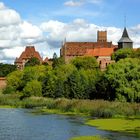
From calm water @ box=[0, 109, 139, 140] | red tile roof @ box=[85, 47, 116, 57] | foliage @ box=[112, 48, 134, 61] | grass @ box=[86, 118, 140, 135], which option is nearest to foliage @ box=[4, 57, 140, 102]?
grass @ box=[86, 118, 140, 135]

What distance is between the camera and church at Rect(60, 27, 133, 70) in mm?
152750

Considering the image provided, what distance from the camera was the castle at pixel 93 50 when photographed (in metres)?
152

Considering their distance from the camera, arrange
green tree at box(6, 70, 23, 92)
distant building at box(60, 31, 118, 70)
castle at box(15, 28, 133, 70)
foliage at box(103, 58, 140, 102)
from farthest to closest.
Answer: distant building at box(60, 31, 118, 70) → castle at box(15, 28, 133, 70) → green tree at box(6, 70, 23, 92) → foliage at box(103, 58, 140, 102)

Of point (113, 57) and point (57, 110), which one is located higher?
point (113, 57)

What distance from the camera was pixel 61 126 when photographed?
52094mm

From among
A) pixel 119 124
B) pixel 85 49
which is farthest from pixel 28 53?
pixel 119 124

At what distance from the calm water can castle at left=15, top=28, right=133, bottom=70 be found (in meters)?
73.6

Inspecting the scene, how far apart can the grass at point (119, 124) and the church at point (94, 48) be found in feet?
305

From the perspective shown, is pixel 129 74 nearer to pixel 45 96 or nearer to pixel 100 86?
pixel 100 86

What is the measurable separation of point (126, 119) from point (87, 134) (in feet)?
45.3

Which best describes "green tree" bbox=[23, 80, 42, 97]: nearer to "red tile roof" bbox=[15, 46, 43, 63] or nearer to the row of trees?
the row of trees

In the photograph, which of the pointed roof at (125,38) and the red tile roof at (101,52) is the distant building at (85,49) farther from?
the pointed roof at (125,38)

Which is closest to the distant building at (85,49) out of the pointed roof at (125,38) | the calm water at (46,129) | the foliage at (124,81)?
the pointed roof at (125,38)

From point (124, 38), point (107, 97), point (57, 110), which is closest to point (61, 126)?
point (57, 110)
